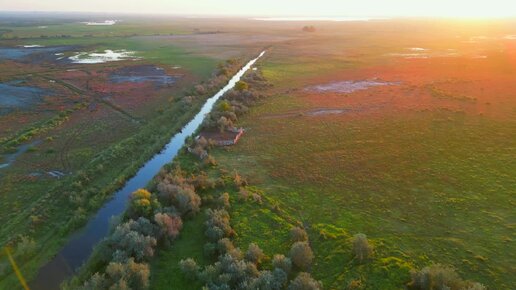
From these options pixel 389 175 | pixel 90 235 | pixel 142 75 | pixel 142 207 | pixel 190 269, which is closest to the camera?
pixel 190 269

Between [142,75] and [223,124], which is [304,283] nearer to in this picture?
[223,124]

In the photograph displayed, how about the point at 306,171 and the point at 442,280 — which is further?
the point at 306,171

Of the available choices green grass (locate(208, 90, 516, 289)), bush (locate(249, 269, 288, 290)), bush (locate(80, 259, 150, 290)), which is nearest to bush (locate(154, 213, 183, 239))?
bush (locate(80, 259, 150, 290))

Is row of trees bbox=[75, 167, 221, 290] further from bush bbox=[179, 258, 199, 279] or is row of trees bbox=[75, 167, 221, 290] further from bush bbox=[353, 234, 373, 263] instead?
bush bbox=[353, 234, 373, 263]

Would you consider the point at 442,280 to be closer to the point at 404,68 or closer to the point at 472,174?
the point at 472,174

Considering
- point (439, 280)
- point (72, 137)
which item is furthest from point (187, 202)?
point (72, 137)

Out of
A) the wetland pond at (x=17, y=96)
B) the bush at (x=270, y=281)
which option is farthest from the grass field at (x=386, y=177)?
the wetland pond at (x=17, y=96)

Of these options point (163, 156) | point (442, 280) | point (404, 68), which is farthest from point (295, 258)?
point (404, 68)

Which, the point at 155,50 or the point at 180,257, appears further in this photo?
the point at 155,50
